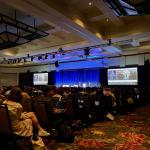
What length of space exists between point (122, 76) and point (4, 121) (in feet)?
33.3

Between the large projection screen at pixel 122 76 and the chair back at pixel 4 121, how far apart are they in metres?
9.94

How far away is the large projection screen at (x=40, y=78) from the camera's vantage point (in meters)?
16.1

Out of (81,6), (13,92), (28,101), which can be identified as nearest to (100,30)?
(81,6)

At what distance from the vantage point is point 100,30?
761 cm

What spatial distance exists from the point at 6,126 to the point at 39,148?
63 cm

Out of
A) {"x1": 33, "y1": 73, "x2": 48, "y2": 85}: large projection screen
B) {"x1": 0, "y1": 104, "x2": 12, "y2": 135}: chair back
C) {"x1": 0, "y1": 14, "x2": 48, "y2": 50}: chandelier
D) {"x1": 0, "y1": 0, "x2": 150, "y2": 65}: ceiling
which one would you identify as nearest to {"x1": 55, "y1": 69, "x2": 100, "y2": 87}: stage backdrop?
{"x1": 33, "y1": 73, "x2": 48, "y2": 85}: large projection screen

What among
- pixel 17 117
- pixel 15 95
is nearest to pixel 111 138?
pixel 17 117

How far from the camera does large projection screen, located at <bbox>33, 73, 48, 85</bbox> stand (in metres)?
16.1

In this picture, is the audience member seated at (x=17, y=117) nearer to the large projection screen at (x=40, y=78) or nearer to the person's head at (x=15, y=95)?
the person's head at (x=15, y=95)

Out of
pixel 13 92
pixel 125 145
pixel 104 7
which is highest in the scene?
pixel 104 7

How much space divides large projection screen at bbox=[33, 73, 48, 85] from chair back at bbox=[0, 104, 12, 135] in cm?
1298

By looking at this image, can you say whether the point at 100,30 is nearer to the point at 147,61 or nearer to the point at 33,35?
the point at 33,35

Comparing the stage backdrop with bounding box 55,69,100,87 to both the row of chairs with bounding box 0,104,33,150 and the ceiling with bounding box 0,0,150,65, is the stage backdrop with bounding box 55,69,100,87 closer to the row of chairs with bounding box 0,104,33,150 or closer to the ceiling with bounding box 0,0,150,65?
the ceiling with bounding box 0,0,150,65

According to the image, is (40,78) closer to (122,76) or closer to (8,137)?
(122,76)
